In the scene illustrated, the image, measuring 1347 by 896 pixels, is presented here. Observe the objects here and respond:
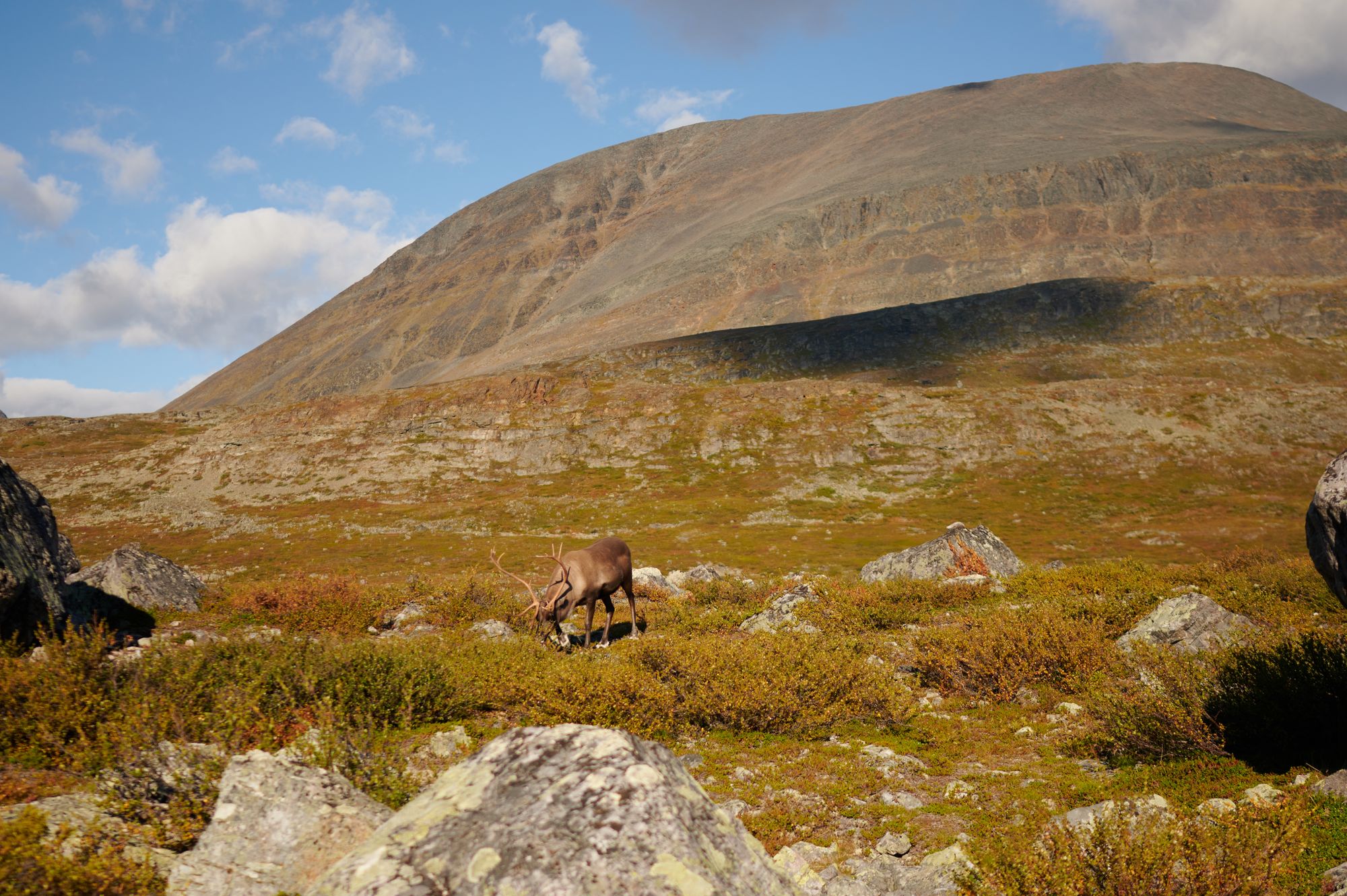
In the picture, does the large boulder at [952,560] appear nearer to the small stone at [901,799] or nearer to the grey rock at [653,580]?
the grey rock at [653,580]

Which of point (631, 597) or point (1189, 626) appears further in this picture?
point (631, 597)

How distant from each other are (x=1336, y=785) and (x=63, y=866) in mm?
11597

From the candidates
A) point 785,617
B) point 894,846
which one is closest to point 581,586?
point 785,617

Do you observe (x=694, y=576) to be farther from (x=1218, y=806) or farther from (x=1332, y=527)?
(x=1332, y=527)

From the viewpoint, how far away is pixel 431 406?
87.8 metres

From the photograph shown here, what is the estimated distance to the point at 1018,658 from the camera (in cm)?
1386

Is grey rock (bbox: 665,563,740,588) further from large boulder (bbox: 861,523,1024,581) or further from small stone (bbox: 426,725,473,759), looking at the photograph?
small stone (bbox: 426,725,473,759)

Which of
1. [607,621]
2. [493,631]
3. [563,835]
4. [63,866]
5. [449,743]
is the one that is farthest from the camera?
[493,631]

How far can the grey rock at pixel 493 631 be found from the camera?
58.4 ft

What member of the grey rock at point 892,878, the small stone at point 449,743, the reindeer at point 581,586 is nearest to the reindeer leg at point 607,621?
the reindeer at point 581,586

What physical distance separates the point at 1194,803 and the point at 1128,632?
843 centimetres

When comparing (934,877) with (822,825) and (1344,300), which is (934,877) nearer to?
(822,825)

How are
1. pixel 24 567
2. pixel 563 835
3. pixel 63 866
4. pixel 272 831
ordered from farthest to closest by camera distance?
pixel 24 567 < pixel 272 831 < pixel 63 866 < pixel 563 835

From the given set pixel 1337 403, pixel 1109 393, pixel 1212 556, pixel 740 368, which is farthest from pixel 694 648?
pixel 740 368
